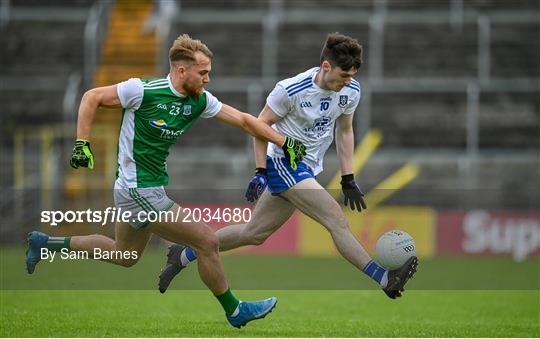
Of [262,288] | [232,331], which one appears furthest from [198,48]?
[262,288]

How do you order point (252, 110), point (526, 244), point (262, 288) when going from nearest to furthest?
1. point (262, 288)
2. point (526, 244)
3. point (252, 110)

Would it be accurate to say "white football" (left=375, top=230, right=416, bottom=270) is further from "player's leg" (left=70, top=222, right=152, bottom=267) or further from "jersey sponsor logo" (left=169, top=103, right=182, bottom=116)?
"jersey sponsor logo" (left=169, top=103, right=182, bottom=116)

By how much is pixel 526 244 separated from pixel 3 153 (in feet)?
31.2

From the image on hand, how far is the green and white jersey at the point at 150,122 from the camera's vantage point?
857 centimetres

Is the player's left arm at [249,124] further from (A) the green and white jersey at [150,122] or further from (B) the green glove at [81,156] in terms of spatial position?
(B) the green glove at [81,156]

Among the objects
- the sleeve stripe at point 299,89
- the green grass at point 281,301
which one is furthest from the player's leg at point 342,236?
the sleeve stripe at point 299,89

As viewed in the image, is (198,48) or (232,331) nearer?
(198,48)

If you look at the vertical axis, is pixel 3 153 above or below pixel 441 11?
below

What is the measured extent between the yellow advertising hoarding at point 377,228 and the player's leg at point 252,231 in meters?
9.16

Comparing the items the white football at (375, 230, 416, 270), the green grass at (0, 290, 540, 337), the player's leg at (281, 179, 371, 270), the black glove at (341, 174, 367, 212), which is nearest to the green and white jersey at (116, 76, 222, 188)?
the player's leg at (281, 179, 371, 270)

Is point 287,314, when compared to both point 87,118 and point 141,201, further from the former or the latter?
point 87,118

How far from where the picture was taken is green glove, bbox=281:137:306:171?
907 cm

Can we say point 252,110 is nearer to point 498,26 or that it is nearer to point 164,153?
point 498,26

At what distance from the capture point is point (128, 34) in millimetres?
24953
